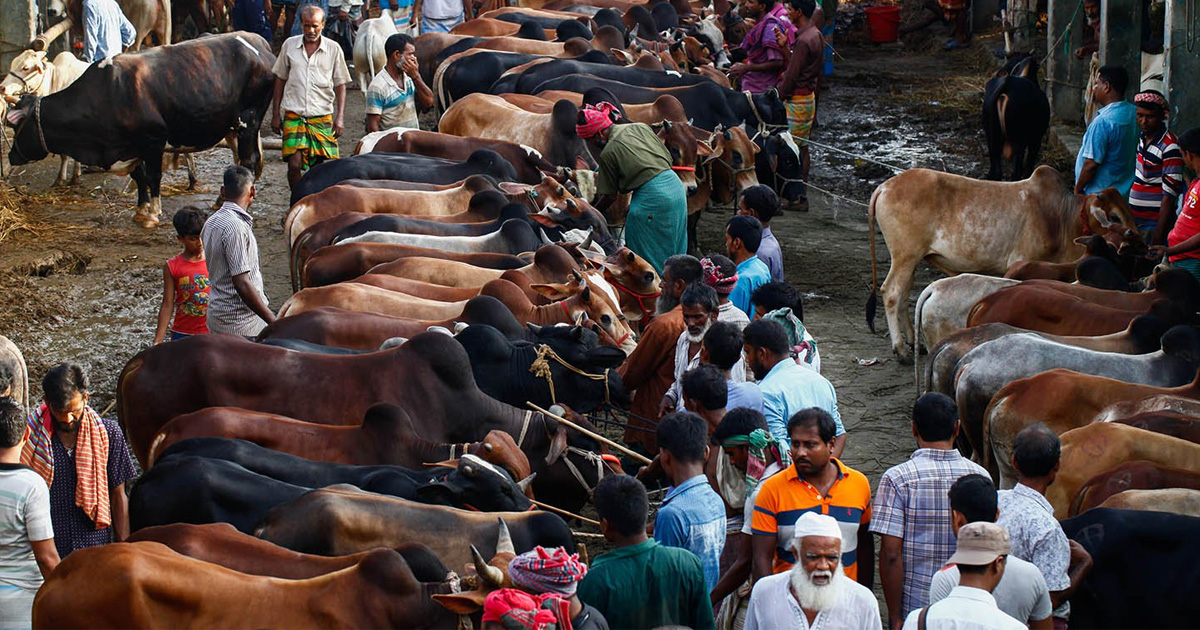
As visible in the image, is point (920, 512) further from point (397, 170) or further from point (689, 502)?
point (397, 170)

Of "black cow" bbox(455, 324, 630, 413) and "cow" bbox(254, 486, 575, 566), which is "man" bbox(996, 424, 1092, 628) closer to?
"cow" bbox(254, 486, 575, 566)

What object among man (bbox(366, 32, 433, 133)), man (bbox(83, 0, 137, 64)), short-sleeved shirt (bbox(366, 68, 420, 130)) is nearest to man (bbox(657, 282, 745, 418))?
man (bbox(366, 32, 433, 133))

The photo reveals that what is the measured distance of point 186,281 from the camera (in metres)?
7.98

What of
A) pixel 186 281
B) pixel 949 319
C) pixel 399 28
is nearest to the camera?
pixel 186 281

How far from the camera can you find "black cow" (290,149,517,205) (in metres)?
10.3

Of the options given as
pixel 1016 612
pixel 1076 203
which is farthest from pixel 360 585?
pixel 1076 203

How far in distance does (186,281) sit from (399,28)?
973cm

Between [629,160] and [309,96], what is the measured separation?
3673 millimetres

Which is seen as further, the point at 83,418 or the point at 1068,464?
the point at 1068,464

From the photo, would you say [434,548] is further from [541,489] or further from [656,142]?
[656,142]

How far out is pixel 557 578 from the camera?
3947mm

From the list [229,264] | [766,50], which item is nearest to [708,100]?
[766,50]

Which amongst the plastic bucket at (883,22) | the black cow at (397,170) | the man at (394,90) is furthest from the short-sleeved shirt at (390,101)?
the plastic bucket at (883,22)

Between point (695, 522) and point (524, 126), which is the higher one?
Answer: point (524, 126)
